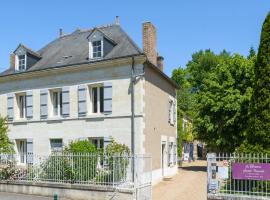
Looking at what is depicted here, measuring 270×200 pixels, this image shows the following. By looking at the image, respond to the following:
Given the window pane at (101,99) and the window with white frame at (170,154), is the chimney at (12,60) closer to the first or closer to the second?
the window pane at (101,99)

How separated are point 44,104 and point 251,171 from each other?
1298 centimetres

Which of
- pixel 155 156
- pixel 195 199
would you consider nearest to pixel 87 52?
pixel 155 156

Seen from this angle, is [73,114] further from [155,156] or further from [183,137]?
[183,137]

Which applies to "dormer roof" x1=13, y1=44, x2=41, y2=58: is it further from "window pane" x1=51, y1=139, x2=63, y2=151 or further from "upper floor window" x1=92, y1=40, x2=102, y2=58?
"window pane" x1=51, y1=139, x2=63, y2=151

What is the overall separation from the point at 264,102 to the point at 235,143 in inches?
505

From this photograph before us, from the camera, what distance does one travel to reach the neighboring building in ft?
58.3

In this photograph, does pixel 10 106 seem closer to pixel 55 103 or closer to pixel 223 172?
pixel 55 103

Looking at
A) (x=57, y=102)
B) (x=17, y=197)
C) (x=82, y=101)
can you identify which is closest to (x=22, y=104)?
(x=57, y=102)

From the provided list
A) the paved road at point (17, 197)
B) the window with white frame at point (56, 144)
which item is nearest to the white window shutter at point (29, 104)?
the window with white frame at point (56, 144)

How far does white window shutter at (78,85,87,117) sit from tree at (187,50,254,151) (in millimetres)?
9425

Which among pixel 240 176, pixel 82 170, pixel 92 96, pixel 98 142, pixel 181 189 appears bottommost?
pixel 181 189

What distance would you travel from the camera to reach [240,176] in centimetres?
1092

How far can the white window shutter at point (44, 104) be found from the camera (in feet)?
66.6

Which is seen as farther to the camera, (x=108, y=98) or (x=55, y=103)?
(x=55, y=103)
